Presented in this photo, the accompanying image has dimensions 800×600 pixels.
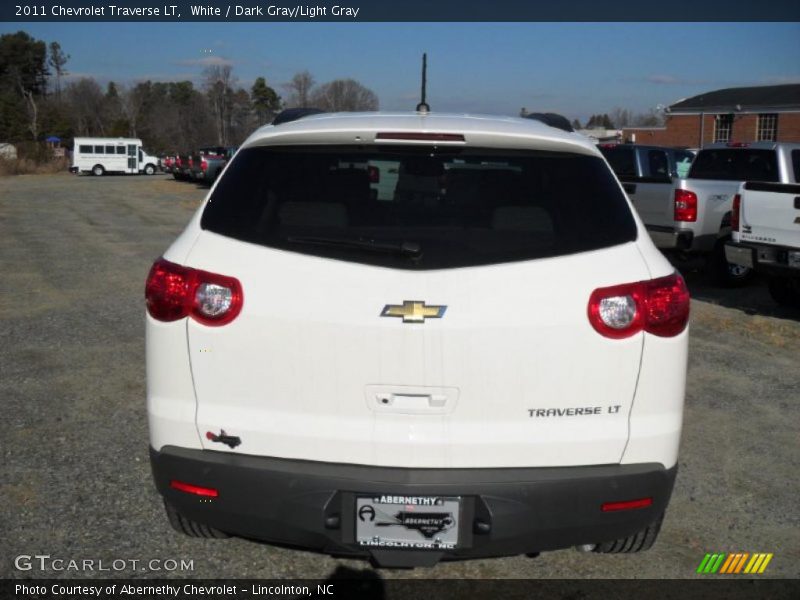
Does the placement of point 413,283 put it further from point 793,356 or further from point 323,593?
point 793,356

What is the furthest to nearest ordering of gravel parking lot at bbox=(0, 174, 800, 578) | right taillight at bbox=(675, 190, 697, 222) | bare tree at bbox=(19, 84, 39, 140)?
bare tree at bbox=(19, 84, 39, 140), right taillight at bbox=(675, 190, 697, 222), gravel parking lot at bbox=(0, 174, 800, 578)

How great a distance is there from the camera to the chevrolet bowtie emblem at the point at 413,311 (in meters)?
2.59

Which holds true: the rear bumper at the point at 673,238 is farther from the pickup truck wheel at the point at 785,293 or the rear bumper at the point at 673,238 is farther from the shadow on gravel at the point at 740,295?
the pickup truck wheel at the point at 785,293

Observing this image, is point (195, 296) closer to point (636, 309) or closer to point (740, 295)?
point (636, 309)

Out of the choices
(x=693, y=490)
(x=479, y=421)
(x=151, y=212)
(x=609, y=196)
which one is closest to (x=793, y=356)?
(x=693, y=490)

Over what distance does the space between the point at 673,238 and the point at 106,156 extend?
4679 cm

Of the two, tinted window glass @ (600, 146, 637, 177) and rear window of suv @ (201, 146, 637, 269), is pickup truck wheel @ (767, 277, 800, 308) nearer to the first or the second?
tinted window glass @ (600, 146, 637, 177)

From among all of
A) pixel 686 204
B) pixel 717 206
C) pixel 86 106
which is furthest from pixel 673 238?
pixel 86 106

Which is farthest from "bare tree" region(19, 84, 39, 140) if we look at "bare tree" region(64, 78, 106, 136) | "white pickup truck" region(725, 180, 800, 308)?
"white pickup truck" region(725, 180, 800, 308)

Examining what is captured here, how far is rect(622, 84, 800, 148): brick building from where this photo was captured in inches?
2095

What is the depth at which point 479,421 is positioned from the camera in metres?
2.67

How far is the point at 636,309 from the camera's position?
8.88ft

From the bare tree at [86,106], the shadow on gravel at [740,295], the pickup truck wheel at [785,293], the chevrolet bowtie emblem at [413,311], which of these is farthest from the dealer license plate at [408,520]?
the bare tree at [86,106]

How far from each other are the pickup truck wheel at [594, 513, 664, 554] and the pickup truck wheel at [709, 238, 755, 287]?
8191mm
